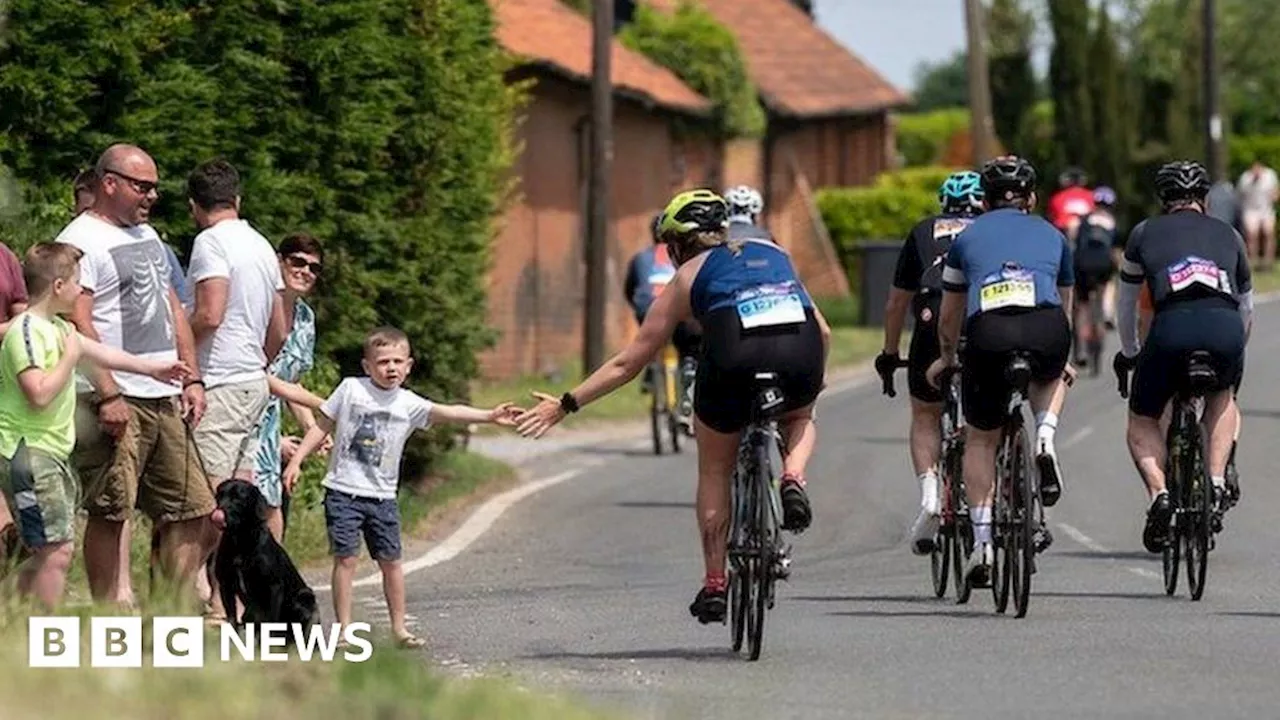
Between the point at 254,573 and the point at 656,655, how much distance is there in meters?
1.47

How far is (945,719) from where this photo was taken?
31.9 ft

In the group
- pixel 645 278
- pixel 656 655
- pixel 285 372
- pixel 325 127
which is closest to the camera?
pixel 656 655

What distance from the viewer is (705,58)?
43812 mm

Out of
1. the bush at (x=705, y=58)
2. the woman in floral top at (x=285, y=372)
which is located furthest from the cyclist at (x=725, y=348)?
the bush at (x=705, y=58)

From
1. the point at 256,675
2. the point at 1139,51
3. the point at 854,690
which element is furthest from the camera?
the point at 1139,51

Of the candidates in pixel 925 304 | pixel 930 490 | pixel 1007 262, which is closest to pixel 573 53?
pixel 925 304

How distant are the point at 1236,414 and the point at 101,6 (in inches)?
218

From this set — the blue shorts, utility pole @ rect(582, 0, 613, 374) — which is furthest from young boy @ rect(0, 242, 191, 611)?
Answer: utility pole @ rect(582, 0, 613, 374)

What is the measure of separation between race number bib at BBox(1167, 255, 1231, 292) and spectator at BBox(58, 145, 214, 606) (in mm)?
4187

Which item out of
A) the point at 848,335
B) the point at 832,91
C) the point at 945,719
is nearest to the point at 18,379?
the point at 945,719

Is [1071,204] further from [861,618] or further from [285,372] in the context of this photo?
[861,618]

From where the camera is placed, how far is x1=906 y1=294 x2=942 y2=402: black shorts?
14555 mm

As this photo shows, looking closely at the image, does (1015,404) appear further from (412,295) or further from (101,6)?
(412,295)

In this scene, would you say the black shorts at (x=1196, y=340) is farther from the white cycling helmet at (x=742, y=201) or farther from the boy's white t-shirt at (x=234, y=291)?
the white cycling helmet at (x=742, y=201)
